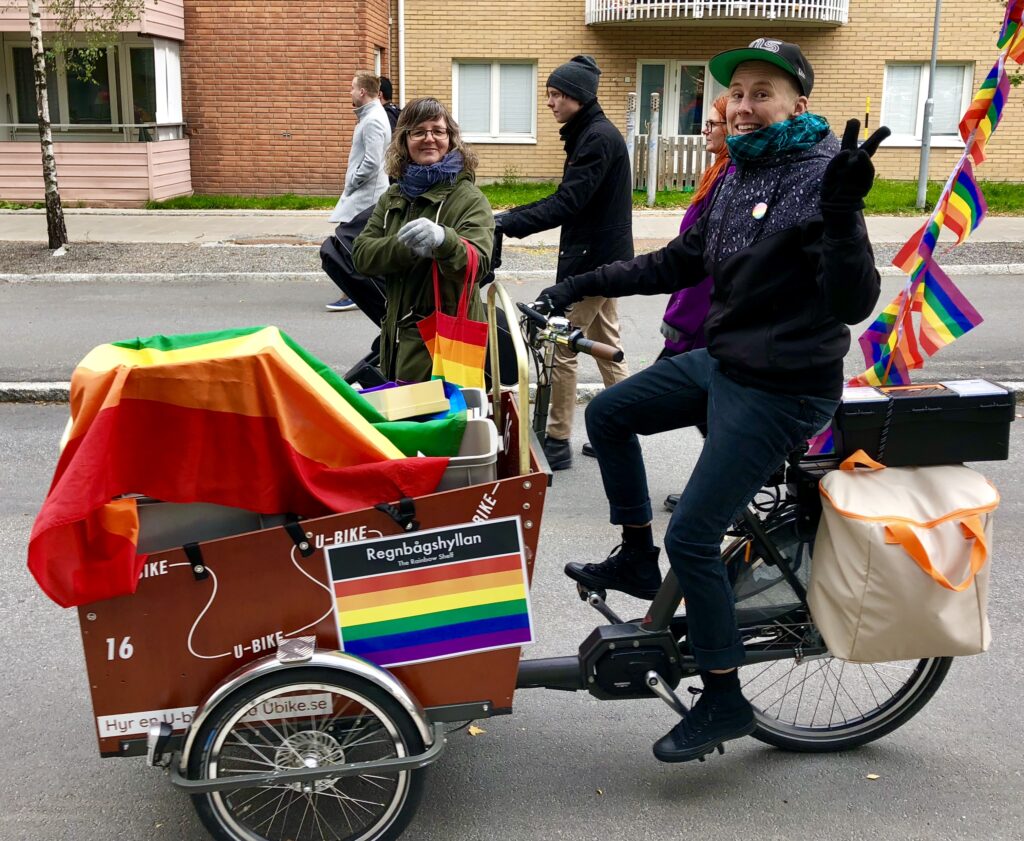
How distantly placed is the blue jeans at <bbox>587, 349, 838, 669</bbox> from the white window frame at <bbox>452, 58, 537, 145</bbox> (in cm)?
1745

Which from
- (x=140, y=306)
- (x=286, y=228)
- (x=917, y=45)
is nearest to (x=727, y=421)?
(x=140, y=306)

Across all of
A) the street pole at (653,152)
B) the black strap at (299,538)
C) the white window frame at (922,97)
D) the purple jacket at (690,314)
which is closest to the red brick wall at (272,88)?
the street pole at (653,152)

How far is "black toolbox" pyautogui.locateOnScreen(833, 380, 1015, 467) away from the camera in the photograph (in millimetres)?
2951

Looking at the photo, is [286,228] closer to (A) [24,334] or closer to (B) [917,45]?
(A) [24,334]

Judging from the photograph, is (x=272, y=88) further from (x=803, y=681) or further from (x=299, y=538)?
(x=299, y=538)

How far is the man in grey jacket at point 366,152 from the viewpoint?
966 cm

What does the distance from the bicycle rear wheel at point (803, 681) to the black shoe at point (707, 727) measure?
8.2 inches

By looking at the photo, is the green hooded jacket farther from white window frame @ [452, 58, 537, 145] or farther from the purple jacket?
white window frame @ [452, 58, 537, 145]

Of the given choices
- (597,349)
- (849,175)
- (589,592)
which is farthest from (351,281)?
(849,175)

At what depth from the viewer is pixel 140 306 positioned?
33.2 ft

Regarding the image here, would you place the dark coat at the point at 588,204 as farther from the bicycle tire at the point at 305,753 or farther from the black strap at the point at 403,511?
the bicycle tire at the point at 305,753

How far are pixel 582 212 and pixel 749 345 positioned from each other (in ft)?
10.5

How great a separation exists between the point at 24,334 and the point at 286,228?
6.26 metres

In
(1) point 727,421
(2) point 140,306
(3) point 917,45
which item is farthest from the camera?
(3) point 917,45
